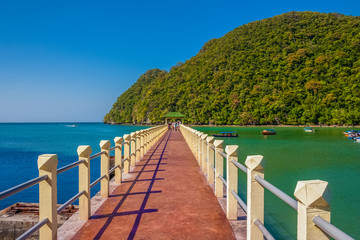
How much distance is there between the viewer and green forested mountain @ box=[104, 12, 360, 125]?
88.6 meters

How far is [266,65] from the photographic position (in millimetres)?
113188

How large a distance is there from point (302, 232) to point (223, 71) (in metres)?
123

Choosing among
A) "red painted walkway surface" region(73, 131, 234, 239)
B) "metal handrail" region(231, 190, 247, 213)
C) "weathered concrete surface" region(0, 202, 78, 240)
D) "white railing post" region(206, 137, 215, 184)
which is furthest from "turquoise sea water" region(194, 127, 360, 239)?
"weathered concrete surface" region(0, 202, 78, 240)

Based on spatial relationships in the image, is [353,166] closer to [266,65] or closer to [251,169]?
[251,169]

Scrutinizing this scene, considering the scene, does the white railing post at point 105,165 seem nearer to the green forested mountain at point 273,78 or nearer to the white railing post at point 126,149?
the white railing post at point 126,149

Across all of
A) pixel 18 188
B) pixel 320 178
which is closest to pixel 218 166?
pixel 18 188

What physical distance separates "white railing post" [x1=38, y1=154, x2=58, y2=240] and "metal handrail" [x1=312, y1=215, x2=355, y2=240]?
255cm

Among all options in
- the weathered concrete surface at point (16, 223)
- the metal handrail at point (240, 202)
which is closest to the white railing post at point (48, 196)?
the metal handrail at point (240, 202)

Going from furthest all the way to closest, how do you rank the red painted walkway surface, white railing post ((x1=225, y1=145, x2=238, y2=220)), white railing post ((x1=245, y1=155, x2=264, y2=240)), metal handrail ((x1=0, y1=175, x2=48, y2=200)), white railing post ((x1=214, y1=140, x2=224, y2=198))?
1. white railing post ((x1=214, y1=140, x2=224, y2=198))
2. white railing post ((x1=225, y1=145, x2=238, y2=220))
3. the red painted walkway surface
4. white railing post ((x1=245, y1=155, x2=264, y2=240))
5. metal handrail ((x1=0, y1=175, x2=48, y2=200))

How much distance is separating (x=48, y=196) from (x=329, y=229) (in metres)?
2.67

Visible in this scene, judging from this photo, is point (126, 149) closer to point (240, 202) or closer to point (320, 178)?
point (240, 202)

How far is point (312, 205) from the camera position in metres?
1.41

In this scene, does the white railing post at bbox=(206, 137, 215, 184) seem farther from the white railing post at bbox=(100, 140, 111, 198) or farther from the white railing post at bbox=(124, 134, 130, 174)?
the white railing post at bbox=(100, 140, 111, 198)

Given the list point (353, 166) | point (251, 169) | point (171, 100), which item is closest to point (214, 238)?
point (251, 169)
